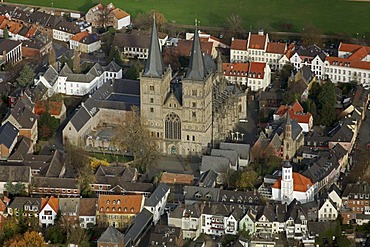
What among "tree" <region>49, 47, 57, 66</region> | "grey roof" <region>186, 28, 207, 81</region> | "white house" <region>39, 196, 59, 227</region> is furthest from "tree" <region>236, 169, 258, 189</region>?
"tree" <region>49, 47, 57, 66</region>

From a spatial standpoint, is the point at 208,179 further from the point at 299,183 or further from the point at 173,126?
the point at 173,126

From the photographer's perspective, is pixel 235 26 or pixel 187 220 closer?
pixel 187 220

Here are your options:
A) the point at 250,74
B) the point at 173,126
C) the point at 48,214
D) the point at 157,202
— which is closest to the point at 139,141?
the point at 173,126

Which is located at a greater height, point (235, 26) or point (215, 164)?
point (235, 26)

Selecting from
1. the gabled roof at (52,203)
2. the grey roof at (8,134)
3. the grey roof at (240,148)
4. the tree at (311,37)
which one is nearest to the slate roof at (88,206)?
the gabled roof at (52,203)

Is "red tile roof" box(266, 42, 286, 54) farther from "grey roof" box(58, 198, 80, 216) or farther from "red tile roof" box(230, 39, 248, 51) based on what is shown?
"grey roof" box(58, 198, 80, 216)

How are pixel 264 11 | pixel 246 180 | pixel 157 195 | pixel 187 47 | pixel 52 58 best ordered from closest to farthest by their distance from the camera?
pixel 157 195
pixel 246 180
pixel 52 58
pixel 187 47
pixel 264 11

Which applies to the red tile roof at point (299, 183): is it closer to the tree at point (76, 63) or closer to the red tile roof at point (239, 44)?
the tree at point (76, 63)
